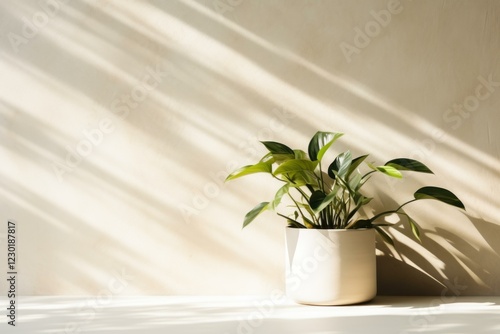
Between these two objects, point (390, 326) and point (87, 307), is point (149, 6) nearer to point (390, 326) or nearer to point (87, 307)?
point (87, 307)

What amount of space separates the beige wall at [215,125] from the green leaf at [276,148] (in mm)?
160

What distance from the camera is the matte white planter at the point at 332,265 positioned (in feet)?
5.52

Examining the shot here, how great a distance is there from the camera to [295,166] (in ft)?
5.55

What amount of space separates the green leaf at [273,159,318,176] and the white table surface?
0.40 m

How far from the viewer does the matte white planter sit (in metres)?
1.68

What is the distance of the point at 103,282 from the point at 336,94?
101cm

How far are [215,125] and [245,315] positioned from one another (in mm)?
658

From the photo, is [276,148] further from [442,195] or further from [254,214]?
[442,195]

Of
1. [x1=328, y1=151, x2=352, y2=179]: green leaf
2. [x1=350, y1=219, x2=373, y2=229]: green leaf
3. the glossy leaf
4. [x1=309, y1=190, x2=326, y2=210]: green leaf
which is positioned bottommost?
[x1=350, y1=219, x2=373, y2=229]: green leaf

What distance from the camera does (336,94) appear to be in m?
1.95

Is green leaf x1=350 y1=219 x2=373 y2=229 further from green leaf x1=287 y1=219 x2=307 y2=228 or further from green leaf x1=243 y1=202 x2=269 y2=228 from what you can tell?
green leaf x1=243 y1=202 x2=269 y2=228

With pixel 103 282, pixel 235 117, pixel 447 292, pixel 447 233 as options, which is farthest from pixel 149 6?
pixel 447 292

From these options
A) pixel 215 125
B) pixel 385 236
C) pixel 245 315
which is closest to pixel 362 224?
pixel 385 236

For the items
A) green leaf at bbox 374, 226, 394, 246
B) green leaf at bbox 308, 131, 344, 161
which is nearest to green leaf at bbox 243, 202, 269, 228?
green leaf at bbox 308, 131, 344, 161
